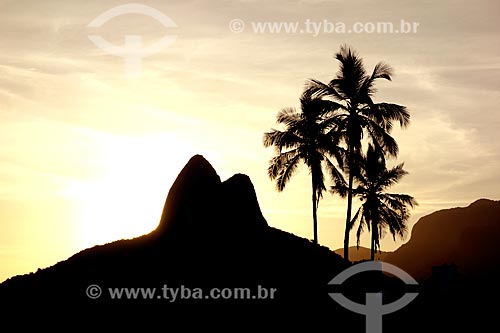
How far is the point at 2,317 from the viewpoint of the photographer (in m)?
39.0

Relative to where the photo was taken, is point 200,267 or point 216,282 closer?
point 216,282

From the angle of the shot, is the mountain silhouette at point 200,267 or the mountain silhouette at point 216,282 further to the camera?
the mountain silhouette at point 200,267

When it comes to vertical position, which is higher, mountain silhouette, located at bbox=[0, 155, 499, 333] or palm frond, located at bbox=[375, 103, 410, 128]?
palm frond, located at bbox=[375, 103, 410, 128]

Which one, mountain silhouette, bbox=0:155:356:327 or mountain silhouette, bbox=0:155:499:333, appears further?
mountain silhouette, bbox=0:155:356:327

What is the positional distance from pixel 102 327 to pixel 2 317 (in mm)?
5607

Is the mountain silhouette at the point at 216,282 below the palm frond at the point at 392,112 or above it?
below

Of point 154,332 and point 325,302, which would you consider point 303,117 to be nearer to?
point 325,302

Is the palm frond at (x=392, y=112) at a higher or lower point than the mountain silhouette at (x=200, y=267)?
higher

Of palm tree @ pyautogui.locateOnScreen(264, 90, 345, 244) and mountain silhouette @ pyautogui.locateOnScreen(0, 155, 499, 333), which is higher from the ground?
palm tree @ pyautogui.locateOnScreen(264, 90, 345, 244)

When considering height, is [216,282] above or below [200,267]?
below

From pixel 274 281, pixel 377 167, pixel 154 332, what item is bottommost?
pixel 154 332

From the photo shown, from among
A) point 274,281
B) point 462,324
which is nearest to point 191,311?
point 274,281

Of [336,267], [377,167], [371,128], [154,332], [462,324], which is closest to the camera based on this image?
[154,332]

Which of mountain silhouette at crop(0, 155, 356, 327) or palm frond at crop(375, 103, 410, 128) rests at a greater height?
palm frond at crop(375, 103, 410, 128)
